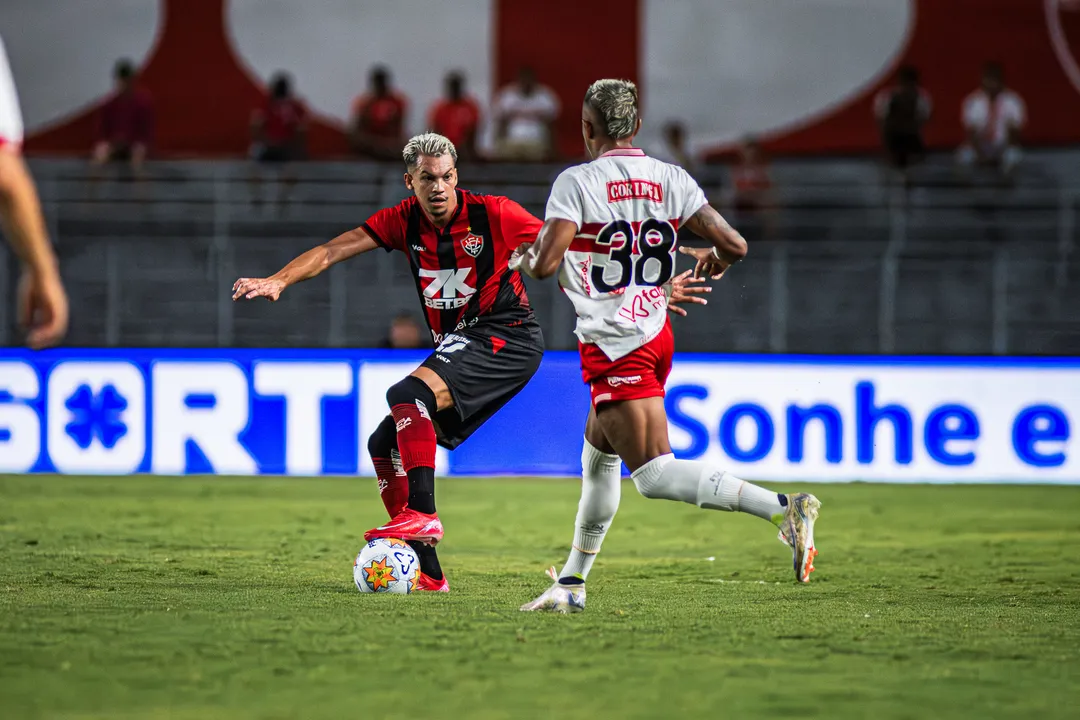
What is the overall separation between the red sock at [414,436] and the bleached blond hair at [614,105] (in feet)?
5.89

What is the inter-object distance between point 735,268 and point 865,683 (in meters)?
12.7

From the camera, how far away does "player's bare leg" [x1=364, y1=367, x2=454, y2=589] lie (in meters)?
7.12

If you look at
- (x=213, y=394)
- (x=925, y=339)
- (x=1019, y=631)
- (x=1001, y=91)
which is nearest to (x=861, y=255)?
(x=925, y=339)

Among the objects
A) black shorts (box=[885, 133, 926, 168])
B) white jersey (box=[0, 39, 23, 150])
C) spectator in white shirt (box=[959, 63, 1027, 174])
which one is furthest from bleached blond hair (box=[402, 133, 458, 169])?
spectator in white shirt (box=[959, 63, 1027, 174])

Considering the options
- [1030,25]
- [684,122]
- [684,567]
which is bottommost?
[684,567]

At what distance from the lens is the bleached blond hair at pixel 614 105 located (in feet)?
20.1

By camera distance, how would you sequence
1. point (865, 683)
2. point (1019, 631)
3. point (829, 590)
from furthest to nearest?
point (829, 590)
point (1019, 631)
point (865, 683)

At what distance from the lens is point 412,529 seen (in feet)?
23.3

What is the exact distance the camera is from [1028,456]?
45.5 ft

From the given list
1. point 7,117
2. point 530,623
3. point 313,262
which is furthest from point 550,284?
point 7,117

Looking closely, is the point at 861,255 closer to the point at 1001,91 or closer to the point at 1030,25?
the point at 1001,91

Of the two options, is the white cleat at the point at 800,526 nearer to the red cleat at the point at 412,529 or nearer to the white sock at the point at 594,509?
the white sock at the point at 594,509

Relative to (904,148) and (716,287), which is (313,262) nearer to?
(716,287)

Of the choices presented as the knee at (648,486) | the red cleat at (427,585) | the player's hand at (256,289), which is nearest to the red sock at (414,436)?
the red cleat at (427,585)
